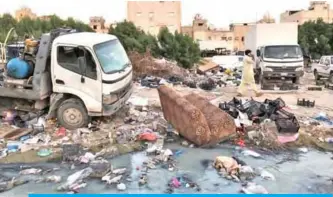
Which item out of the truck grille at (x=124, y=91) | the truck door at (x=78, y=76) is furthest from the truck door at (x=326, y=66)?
the truck door at (x=78, y=76)

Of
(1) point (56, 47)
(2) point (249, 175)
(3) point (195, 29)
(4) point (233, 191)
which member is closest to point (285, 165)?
(2) point (249, 175)

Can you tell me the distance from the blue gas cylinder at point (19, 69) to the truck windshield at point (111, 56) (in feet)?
5.64

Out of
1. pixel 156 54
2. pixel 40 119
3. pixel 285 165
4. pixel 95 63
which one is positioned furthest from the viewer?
pixel 156 54

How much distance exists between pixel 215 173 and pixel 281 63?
1227 centimetres

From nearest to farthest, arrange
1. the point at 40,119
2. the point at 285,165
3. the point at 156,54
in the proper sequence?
1. the point at 285,165
2. the point at 40,119
3. the point at 156,54

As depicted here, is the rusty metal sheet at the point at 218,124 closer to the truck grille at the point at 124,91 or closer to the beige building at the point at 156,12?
the truck grille at the point at 124,91

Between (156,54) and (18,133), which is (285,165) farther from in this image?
(156,54)

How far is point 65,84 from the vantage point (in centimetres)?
941

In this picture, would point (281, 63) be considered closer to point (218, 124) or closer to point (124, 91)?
point (124, 91)

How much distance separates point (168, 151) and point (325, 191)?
110 inches

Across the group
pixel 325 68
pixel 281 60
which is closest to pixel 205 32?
pixel 325 68

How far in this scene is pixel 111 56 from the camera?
960cm

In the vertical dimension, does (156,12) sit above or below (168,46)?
above

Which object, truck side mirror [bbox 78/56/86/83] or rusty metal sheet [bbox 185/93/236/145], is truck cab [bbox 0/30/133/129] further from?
rusty metal sheet [bbox 185/93/236/145]
